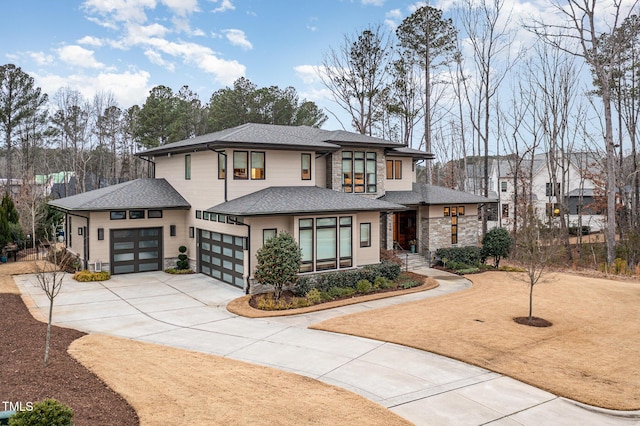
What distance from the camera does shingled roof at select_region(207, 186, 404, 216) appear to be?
51.1 ft

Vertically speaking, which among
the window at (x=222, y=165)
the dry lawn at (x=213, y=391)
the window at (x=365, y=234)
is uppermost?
the window at (x=222, y=165)

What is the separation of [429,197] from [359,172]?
4.16 m

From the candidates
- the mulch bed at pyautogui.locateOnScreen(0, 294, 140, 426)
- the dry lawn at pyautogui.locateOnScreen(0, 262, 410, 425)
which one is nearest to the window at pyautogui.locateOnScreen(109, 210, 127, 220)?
the mulch bed at pyautogui.locateOnScreen(0, 294, 140, 426)

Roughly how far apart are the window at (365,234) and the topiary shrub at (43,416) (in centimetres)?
1396

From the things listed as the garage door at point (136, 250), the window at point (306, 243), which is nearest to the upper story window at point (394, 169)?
the window at point (306, 243)

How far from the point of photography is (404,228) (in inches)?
940

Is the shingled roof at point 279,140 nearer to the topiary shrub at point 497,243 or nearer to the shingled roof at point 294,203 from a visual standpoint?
the shingled roof at point 294,203

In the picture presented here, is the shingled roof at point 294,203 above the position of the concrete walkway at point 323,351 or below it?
above

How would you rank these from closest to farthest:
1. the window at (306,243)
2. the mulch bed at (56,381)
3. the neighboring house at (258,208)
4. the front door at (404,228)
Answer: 1. the mulch bed at (56,381)
2. the window at (306,243)
3. the neighboring house at (258,208)
4. the front door at (404,228)

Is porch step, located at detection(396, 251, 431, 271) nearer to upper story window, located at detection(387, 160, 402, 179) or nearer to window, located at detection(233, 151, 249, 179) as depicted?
upper story window, located at detection(387, 160, 402, 179)

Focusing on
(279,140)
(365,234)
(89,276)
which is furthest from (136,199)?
(365,234)

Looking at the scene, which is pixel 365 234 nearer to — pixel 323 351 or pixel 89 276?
pixel 323 351

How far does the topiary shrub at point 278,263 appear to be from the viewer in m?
14.3

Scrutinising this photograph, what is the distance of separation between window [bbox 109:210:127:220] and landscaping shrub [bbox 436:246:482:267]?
50.0 ft
